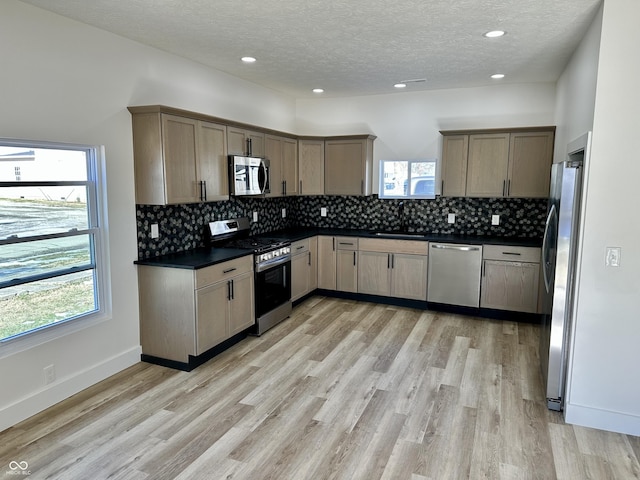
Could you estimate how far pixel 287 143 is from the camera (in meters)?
5.41

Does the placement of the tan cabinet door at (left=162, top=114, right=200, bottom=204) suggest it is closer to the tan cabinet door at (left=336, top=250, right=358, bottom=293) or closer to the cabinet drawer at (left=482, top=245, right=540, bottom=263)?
the tan cabinet door at (left=336, top=250, right=358, bottom=293)

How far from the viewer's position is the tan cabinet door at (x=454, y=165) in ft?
16.6

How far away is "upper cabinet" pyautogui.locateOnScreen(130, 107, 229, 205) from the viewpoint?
347cm

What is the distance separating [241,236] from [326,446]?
284cm

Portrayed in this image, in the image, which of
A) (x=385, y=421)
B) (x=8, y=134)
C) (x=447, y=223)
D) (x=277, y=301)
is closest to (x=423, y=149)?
(x=447, y=223)

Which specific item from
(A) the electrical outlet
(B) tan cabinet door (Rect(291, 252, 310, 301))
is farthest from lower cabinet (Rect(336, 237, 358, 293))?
(A) the electrical outlet

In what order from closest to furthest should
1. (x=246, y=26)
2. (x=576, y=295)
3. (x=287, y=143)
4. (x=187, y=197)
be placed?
(x=576, y=295), (x=246, y=26), (x=187, y=197), (x=287, y=143)

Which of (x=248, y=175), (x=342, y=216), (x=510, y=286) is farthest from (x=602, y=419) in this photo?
(x=342, y=216)

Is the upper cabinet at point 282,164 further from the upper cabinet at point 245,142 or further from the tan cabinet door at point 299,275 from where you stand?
the tan cabinet door at point 299,275

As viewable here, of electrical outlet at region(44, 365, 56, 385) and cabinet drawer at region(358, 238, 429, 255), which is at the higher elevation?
cabinet drawer at region(358, 238, 429, 255)

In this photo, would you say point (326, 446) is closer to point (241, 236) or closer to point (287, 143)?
point (241, 236)

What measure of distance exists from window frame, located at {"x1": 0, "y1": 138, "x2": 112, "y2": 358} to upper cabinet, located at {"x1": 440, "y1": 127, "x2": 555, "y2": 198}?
3.75m

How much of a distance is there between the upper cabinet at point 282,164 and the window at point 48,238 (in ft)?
7.03

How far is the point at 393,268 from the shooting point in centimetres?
532
